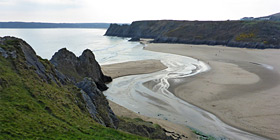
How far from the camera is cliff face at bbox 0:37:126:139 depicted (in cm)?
999

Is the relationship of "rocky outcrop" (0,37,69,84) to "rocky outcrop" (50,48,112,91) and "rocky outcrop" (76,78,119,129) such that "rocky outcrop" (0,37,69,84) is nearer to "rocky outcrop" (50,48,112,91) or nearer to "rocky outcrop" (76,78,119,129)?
"rocky outcrop" (76,78,119,129)

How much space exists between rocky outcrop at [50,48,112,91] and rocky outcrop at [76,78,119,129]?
29.4ft

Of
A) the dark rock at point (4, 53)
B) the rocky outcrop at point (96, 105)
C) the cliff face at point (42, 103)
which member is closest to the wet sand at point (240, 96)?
the rocky outcrop at point (96, 105)

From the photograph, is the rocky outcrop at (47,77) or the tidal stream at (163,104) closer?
the rocky outcrop at (47,77)

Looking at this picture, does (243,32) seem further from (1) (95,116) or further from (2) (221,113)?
(1) (95,116)

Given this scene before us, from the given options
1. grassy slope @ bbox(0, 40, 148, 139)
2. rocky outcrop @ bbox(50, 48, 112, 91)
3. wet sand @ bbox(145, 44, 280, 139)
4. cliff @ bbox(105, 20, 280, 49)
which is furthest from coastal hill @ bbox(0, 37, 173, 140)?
cliff @ bbox(105, 20, 280, 49)

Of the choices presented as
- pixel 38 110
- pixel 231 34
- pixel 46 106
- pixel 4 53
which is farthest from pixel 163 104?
pixel 231 34

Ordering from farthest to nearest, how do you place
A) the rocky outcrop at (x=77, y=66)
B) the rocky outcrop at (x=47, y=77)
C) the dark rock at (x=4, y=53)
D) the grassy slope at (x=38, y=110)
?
the rocky outcrop at (x=77, y=66)
the dark rock at (x=4, y=53)
the rocky outcrop at (x=47, y=77)
the grassy slope at (x=38, y=110)

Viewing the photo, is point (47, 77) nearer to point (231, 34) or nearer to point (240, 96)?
point (240, 96)

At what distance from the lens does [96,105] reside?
15070mm

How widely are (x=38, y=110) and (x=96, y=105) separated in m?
4.45

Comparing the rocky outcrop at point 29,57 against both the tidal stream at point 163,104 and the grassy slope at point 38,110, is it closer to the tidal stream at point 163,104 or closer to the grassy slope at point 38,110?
the grassy slope at point 38,110

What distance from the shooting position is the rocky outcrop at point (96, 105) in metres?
14.2

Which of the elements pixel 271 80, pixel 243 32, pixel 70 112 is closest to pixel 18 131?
pixel 70 112
